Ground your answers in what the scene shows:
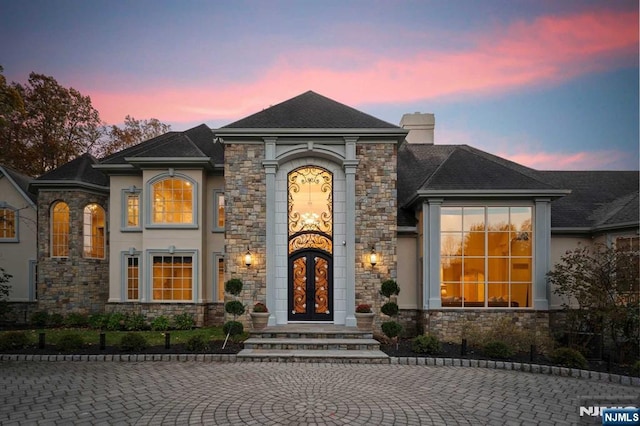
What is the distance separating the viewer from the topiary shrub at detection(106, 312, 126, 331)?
13.4 m

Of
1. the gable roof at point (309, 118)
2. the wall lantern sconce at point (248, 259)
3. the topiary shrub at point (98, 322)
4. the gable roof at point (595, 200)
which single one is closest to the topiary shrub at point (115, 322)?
the topiary shrub at point (98, 322)

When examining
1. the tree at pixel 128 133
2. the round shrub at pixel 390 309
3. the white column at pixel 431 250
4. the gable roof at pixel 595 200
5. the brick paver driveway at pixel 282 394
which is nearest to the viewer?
the brick paver driveway at pixel 282 394

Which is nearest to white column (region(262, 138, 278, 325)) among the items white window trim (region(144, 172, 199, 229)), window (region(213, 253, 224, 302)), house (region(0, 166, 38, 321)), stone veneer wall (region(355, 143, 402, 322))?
stone veneer wall (region(355, 143, 402, 322))

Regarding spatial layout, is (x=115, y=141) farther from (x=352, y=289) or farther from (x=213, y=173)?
(x=352, y=289)

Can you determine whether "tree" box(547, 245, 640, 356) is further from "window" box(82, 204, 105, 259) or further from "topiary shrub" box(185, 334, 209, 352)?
"window" box(82, 204, 105, 259)

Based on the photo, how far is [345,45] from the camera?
50.8 ft

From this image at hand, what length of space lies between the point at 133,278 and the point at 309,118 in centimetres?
926

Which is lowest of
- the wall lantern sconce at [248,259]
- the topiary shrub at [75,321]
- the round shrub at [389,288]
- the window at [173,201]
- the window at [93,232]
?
the topiary shrub at [75,321]

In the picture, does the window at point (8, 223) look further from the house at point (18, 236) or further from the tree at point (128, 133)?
the tree at point (128, 133)

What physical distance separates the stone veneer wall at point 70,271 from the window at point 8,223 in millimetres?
2207

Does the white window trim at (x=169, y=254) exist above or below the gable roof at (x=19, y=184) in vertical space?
below

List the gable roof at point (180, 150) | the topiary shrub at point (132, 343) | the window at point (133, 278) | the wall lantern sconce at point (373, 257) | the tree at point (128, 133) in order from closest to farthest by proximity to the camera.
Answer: the topiary shrub at point (132, 343)
the wall lantern sconce at point (373, 257)
the gable roof at point (180, 150)
the window at point (133, 278)
the tree at point (128, 133)

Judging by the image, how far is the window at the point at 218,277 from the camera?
14.5 metres

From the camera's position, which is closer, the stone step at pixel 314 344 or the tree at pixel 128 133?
the stone step at pixel 314 344
